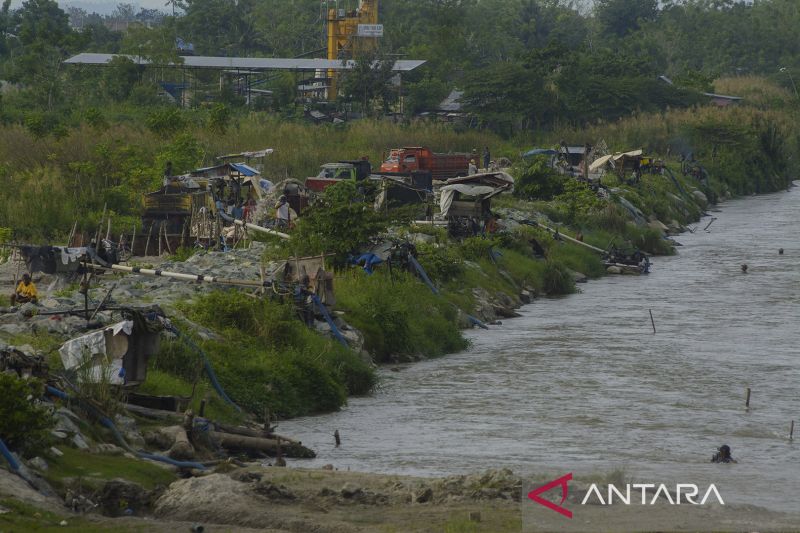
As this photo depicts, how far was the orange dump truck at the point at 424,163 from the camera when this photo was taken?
45.5m

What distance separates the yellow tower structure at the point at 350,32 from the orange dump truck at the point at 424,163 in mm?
24537

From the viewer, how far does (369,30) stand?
250 feet

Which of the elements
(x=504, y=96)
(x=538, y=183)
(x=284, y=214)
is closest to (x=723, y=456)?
(x=284, y=214)

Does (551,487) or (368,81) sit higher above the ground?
(368,81)

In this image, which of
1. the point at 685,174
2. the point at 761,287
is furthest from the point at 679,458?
the point at 685,174

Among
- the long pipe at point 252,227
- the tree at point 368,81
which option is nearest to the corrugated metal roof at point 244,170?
the long pipe at point 252,227

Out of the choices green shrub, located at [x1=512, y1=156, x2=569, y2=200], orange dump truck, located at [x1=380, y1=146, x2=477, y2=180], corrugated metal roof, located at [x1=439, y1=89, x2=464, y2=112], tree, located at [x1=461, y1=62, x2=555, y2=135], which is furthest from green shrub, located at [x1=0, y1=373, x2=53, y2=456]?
corrugated metal roof, located at [x1=439, y1=89, x2=464, y2=112]

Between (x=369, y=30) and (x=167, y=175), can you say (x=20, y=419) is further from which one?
(x=369, y=30)

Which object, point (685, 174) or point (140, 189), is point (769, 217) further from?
point (140, 189)

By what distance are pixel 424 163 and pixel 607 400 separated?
26.4 meters

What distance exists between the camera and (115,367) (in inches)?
642

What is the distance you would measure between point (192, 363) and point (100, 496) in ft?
17.1

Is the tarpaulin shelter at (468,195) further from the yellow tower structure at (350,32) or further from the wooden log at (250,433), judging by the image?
the yellow tower structure at (350,32)

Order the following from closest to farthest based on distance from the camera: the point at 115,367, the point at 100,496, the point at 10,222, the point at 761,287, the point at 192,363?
1. the point at 100,496
2. the point at 115,367
3. the point at 192,363
4. the point at 10,222
5. the point at 761,287
